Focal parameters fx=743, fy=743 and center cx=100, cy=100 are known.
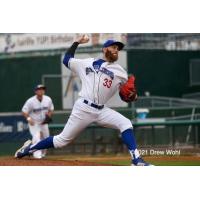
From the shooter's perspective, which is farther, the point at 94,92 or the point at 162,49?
the point at 162,49

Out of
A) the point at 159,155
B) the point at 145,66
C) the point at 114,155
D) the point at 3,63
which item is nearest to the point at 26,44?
the point at 3,63

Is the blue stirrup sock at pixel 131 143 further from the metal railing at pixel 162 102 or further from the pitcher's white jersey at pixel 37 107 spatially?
the metal railing at pixel 162 102

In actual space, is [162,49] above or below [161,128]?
above

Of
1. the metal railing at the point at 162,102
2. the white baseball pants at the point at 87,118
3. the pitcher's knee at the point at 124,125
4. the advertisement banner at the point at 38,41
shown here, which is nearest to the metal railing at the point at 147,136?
the metal railing at the point at 162,102

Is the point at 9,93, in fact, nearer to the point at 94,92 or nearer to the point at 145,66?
the point at 145,66

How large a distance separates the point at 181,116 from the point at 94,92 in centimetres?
676

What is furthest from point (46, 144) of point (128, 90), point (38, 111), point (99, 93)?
point (38, 111)

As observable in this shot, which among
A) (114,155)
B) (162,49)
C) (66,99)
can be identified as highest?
(162,49)

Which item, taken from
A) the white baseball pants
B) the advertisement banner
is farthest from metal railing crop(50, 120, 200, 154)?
the white baseball pants

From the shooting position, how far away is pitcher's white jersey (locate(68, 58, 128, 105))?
8945 millimetres

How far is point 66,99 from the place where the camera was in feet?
51.6

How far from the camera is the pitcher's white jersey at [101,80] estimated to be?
8.95m

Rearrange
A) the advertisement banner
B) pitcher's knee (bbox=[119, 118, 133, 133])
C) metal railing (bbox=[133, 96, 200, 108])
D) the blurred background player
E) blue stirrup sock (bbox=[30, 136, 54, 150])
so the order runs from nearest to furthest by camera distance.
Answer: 1. pitcher's knee (bbox=[119, 118, 133, 133])
2. blue stirrup sock (bbox=[30, 136, 54, 150])
3. the blurred background player
4. the advertisement banner
5. metal railing (bbox=[133, 96, 200, 108])

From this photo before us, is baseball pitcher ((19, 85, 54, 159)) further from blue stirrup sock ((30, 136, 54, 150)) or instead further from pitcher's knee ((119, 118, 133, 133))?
pitcher's knee ((119, 118, 133, 133))
